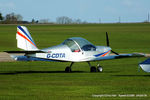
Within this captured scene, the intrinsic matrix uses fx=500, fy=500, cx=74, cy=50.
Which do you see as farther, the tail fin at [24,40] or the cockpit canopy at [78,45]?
the cockpit canopy at [78,45]

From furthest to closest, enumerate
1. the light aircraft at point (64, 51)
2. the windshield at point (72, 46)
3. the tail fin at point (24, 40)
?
the windshield at point (72, 46) → the tail fin at point (24, 40) → the light aircraft at point (64, 51)

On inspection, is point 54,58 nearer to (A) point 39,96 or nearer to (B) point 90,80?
(B) point 90,80

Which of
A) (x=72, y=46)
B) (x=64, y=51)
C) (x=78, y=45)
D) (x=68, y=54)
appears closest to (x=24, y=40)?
(x=64, y=51)

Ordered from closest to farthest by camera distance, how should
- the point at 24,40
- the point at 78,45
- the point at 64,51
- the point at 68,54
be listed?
the point at 24,40, the point at 64,51, the point at 68,54, the point at 78,45

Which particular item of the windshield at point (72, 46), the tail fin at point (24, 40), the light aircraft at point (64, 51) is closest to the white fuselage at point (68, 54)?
the light aircraft at point (64, 51)

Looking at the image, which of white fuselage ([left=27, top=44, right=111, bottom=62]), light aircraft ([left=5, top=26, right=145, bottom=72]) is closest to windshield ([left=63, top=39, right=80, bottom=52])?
light aircraft ([left=5, top=26, right=145, bottom=72])

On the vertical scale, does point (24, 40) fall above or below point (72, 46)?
above

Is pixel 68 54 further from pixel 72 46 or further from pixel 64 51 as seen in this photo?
pixel 72 46

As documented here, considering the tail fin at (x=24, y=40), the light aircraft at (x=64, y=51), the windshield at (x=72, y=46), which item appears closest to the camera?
the light aircraft at (x=64, y=51)

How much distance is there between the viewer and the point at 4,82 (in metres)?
22.4

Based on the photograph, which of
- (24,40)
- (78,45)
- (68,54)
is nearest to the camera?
(24,40)

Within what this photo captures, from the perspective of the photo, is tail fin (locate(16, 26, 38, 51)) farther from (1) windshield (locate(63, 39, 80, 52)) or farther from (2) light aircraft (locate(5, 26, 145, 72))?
(1) windshield (locate(63, 39, 80, 52))

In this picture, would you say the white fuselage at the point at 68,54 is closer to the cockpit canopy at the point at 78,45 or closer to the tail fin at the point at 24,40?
the cockpit canopy at the point at 78,45

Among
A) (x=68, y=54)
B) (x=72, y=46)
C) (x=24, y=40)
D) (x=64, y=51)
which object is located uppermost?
(x=24, y=40)
